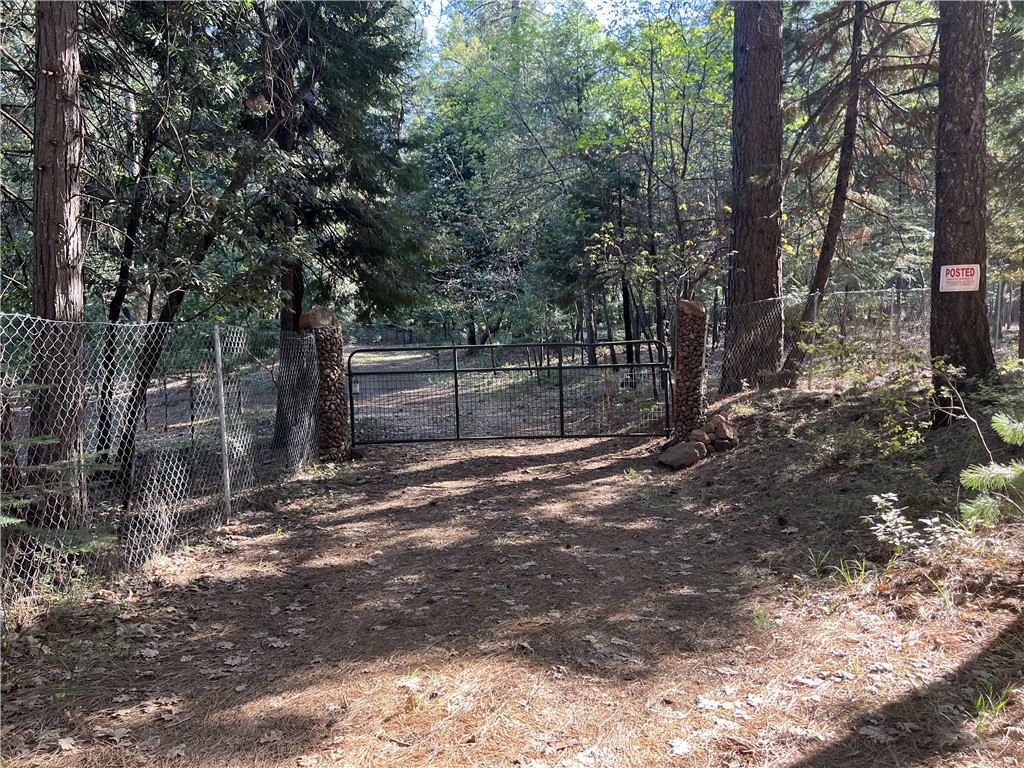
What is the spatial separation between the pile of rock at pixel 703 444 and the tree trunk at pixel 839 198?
74.2 inches

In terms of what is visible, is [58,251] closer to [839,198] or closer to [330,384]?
[330,384]

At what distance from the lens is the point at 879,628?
11.7 ft

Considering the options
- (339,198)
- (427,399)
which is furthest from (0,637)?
(427,399)

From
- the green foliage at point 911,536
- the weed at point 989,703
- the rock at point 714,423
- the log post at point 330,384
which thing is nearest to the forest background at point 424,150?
the log post at point 330,384

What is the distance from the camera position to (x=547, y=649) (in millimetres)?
3680

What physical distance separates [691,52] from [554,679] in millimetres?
13768

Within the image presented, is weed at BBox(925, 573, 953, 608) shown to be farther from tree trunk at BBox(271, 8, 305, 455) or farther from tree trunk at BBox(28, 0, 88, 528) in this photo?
tree trunk at BBox(271, 8, 305, 455)

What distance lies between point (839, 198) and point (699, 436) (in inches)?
211

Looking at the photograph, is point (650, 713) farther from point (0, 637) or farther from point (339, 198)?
point (339, 198)

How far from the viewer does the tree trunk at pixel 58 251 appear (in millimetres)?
4594

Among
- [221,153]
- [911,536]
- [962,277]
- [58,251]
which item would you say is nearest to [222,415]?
[58,251]

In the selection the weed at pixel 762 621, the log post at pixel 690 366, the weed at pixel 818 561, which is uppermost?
the log post at pixel 690 366

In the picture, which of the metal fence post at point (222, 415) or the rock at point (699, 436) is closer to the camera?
the metal fence post at point (222, 415)

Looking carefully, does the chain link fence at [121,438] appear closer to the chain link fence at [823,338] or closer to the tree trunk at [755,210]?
the chain link fence at [823,338]
